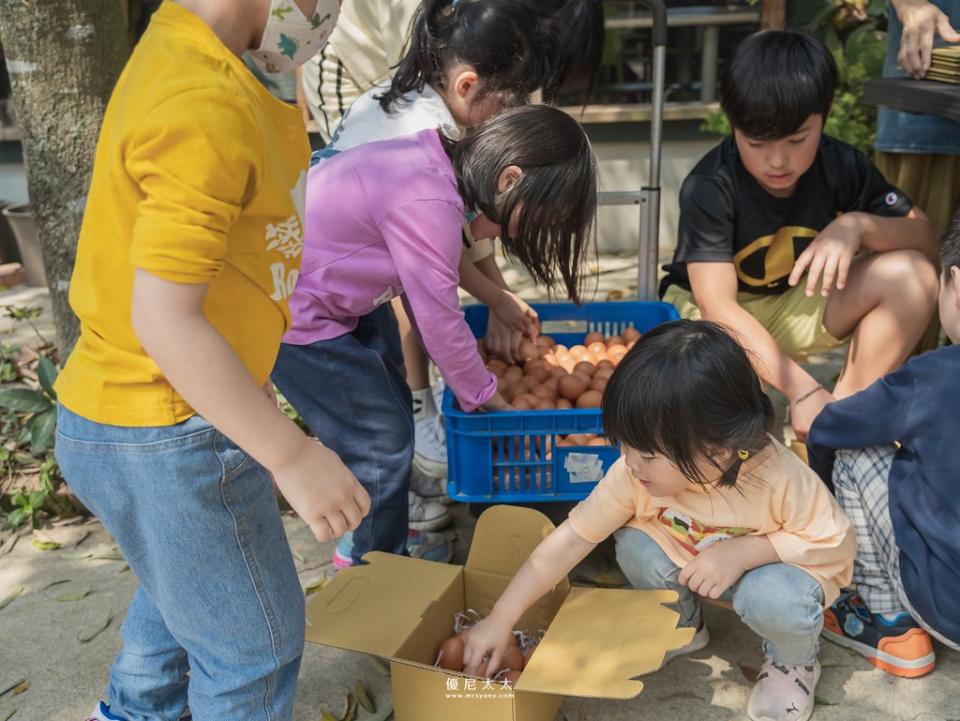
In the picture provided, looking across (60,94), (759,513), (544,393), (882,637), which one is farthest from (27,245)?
(882,637)

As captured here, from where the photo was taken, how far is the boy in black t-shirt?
245cm

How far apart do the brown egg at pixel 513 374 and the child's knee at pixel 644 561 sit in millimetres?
653

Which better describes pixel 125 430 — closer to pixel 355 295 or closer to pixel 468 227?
pixel 355 295

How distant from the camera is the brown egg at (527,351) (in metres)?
2.71

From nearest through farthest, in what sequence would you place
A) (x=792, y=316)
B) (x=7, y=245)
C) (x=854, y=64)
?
(x=792, y=316)
(x=854, y=64)
(x=7, y=245)

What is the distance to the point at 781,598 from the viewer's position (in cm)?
179

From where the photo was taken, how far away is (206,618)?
4.69ft

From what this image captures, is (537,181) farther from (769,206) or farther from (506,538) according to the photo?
(769,206)

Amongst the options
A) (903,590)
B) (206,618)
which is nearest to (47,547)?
(206,618)

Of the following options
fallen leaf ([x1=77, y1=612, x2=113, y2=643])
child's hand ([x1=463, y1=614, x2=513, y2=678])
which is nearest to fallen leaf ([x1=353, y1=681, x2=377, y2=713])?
child's hand ([x1=463, y1=614, x2=513, y2=678])

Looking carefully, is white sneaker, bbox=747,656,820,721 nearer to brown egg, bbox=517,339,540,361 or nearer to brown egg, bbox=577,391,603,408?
brown egg, bbox=577,391,603,408

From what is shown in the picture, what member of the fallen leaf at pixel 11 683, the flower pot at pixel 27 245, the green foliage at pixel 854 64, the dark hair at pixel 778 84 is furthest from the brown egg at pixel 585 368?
the flower pot at pixel 27 245

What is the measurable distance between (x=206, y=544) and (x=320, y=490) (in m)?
0.25

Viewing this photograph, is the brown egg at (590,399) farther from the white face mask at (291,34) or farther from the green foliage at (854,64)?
the green foliage at (854,64)
